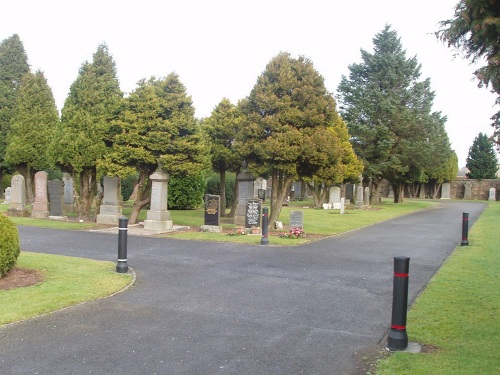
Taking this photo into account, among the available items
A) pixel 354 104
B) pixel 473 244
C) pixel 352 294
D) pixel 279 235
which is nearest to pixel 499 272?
pixel 352 294

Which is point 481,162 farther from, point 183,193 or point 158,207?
point 158,207

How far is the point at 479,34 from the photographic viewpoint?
471 cm

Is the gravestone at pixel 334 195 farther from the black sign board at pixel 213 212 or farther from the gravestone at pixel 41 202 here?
the gravestone at pixel 41 202

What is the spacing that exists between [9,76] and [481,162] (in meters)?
64.9

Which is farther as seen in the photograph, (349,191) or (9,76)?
(349,191)

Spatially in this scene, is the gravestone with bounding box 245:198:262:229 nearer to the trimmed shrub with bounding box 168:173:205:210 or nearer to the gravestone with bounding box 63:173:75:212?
the trimmed shrub with bounding box 168:173:205:210

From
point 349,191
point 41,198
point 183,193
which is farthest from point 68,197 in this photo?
point 349,191

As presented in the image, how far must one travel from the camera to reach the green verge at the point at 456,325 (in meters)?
4.81

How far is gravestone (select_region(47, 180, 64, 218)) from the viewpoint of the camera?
22.5 m

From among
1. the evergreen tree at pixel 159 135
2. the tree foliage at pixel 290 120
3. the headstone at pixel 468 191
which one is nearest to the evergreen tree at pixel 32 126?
the evergreen tree at pixel 159 135

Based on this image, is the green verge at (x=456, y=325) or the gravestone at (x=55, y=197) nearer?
the green verge at (x=456, y=325)

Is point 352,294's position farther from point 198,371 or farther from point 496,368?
point 198,371

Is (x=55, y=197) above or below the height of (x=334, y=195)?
below

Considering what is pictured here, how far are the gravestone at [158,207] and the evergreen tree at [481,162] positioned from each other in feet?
215
